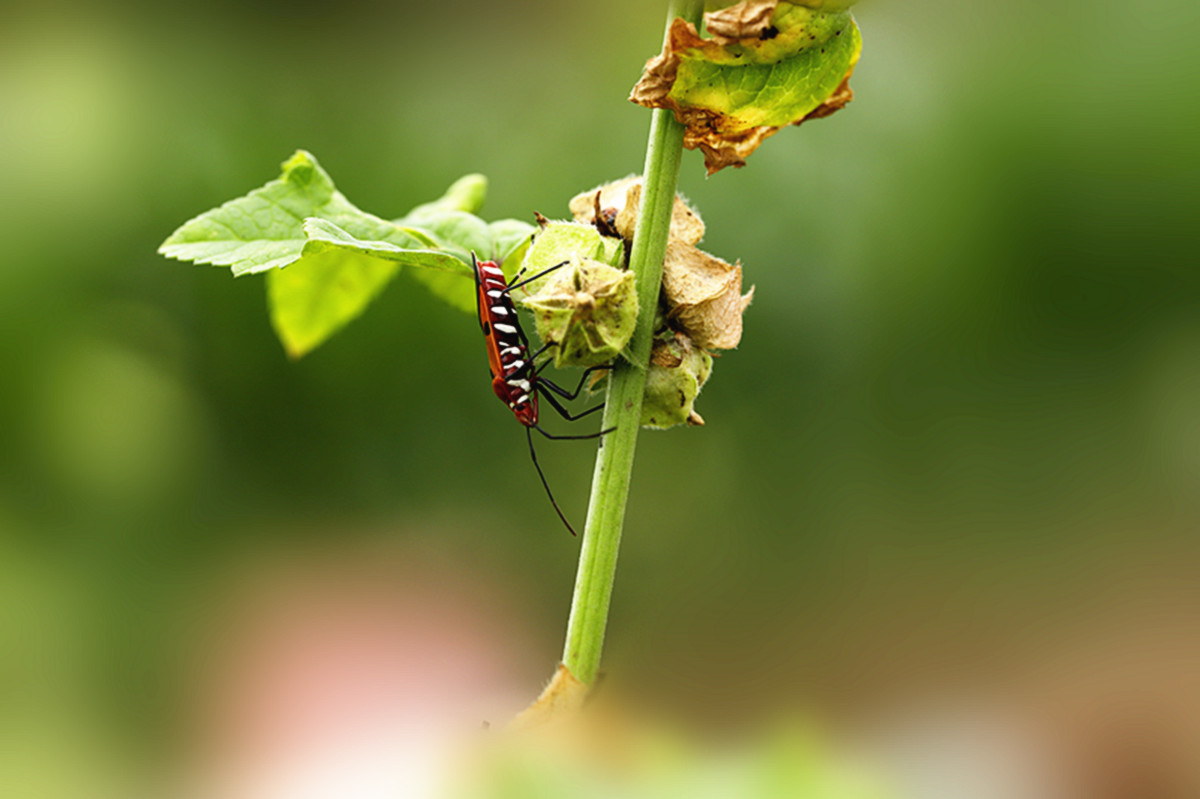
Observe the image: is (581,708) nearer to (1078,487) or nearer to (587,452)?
(587,452)

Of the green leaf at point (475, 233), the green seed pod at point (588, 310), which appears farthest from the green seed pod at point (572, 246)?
the green leaf at point (475, 233)

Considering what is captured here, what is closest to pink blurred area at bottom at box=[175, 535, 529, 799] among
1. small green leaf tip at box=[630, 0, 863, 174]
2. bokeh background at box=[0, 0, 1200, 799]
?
bokeh background at box=[0, 0, 1200, 799]

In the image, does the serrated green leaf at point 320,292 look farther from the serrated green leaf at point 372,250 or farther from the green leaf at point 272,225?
the serrated green leaf at point 372,250

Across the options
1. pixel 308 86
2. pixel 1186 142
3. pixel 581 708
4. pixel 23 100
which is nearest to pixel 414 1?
pixel 308 86

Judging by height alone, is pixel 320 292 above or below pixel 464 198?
below

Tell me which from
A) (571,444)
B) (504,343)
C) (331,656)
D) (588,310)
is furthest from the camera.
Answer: (571,444)

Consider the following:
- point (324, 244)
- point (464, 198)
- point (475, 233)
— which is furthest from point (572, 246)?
point (464, 198)

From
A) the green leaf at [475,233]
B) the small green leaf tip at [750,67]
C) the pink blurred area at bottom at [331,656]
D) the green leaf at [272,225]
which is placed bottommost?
the pink blurred area at bottom at [331,656]

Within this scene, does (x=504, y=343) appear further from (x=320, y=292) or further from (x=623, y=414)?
(x=623, y=414)
